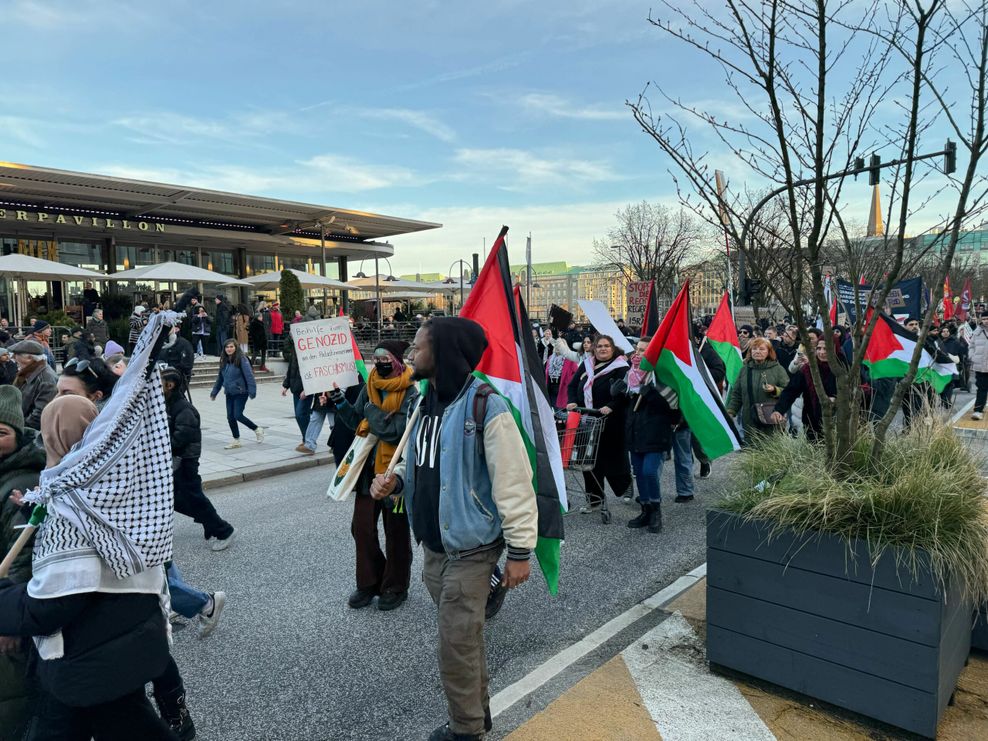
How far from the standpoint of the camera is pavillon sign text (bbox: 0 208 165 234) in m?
24.5

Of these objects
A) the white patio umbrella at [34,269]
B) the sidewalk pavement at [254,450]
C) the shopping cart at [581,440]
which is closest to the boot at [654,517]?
the shopping cart at [581,440]

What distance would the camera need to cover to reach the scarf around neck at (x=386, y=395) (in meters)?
4.47

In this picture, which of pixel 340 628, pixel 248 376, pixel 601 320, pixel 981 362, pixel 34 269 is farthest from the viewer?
pixel 34 269

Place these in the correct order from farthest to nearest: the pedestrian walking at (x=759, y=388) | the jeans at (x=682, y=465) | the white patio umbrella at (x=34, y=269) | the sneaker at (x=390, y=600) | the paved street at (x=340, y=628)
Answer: the white patio umbrella at (x=34, y=269), the jeans at (x=682, y=465), the pedestrian walking at (x=759, y=388), the sneaker at (x=390, y=600), the paved street at (x=340, y=628)

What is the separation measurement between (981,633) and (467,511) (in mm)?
2924

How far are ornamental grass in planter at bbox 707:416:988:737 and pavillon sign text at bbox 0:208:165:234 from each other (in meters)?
28.4

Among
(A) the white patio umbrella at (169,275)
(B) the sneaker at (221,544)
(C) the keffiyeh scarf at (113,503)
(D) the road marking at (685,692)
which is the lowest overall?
(B) the sneaker at (221,544)

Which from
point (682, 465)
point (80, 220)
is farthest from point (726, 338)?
point (80, 220)

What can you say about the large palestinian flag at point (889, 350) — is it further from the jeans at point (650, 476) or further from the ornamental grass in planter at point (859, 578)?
the ornamental grass in planter at point (859, 578)

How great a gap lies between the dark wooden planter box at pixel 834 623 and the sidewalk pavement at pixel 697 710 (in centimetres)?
10

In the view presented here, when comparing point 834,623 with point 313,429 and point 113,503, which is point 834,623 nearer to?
point 113,503

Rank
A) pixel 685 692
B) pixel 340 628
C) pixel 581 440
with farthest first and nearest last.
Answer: pixel 581 440 < pixel 340 628 < pixel 685 692

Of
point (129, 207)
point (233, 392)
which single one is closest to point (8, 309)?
point (129, 207)

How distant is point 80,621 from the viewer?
2273mm
